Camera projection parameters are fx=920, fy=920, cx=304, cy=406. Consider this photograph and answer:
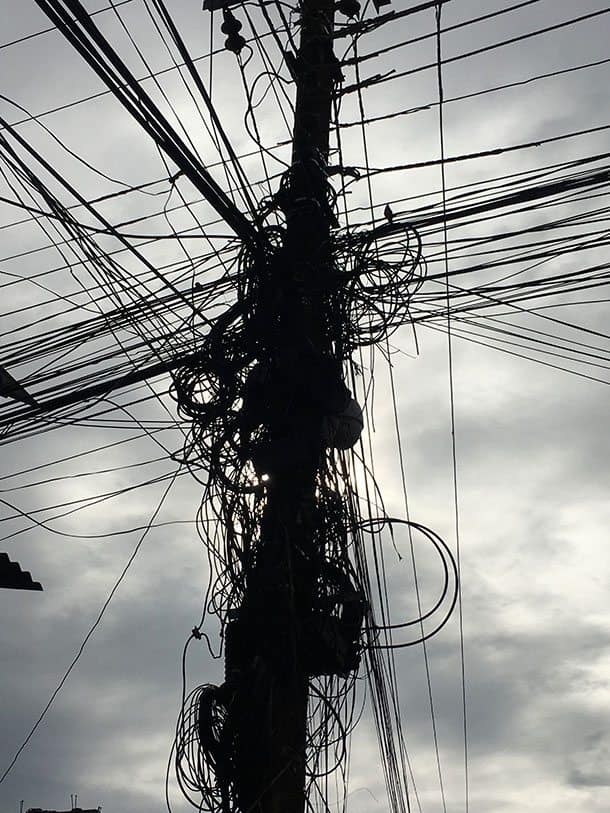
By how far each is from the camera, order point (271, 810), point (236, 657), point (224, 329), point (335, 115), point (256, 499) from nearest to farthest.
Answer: point (271, 810) → point (236, 657) → point (256, 499) → point (224, 329) → point (335, 115)

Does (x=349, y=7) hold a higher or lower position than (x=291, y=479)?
higher

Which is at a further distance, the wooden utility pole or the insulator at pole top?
the insulator at pole top

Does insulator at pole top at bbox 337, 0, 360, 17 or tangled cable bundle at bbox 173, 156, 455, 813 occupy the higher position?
insulator at pole top at bbox 337, 0, 360, 17

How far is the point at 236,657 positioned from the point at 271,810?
65 cm

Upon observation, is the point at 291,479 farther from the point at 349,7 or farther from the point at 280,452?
the point at 349,7

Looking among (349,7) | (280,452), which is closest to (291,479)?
(280,452)

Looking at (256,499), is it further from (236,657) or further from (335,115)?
(335,115)

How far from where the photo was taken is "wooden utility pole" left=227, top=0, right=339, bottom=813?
389 centimetres

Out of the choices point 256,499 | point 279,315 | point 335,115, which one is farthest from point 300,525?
point 335,115

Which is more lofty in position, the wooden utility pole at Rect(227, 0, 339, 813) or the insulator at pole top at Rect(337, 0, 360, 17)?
the insulator at pole top at Rect(337, 0, 360, 17)

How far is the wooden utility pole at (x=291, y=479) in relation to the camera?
12.8 ft

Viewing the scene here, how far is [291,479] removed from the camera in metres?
4.35

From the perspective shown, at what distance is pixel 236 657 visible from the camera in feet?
13.4

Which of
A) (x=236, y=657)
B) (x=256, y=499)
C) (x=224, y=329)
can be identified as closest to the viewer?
(x=236, y=657)
